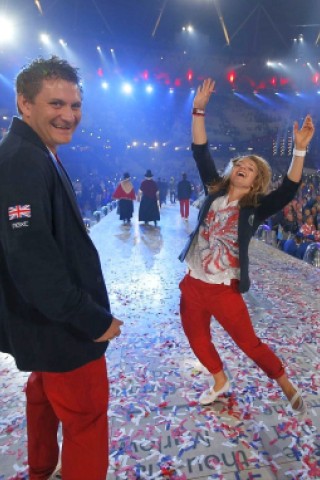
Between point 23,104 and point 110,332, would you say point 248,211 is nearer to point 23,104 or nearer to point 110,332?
point 110,332

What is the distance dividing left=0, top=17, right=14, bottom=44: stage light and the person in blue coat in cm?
1802

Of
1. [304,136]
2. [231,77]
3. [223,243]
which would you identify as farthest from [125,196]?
[231,77]

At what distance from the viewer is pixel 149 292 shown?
513cm

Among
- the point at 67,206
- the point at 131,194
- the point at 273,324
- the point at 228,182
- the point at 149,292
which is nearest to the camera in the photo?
the point at 67,206

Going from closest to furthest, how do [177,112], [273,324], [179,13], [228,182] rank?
[228,182] → [273,324] → [179,13] → [177,112]

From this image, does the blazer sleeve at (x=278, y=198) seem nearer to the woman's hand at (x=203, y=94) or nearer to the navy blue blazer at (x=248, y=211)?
the navy blue blazer at (x=248, y=211)

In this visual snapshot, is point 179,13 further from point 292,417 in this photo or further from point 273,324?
point 292,417

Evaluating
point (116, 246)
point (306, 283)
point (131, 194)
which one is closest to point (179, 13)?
point (131, 194)

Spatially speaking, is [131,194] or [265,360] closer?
[265,360]

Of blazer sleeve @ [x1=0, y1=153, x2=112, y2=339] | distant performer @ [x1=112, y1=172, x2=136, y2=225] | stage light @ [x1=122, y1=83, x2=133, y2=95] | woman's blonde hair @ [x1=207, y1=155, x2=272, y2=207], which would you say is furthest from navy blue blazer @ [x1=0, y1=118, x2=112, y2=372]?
stage light @ [x1=122, y1=83, x2=133, y2=95]

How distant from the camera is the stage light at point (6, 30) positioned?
1566 cm

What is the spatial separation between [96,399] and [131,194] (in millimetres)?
10387

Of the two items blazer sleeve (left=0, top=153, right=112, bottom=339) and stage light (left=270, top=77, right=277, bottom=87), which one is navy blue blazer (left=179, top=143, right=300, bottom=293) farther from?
stage light (left=270, top=77, right=277, bottom=87)

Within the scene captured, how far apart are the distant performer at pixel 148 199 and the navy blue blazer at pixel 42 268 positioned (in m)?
9.83
